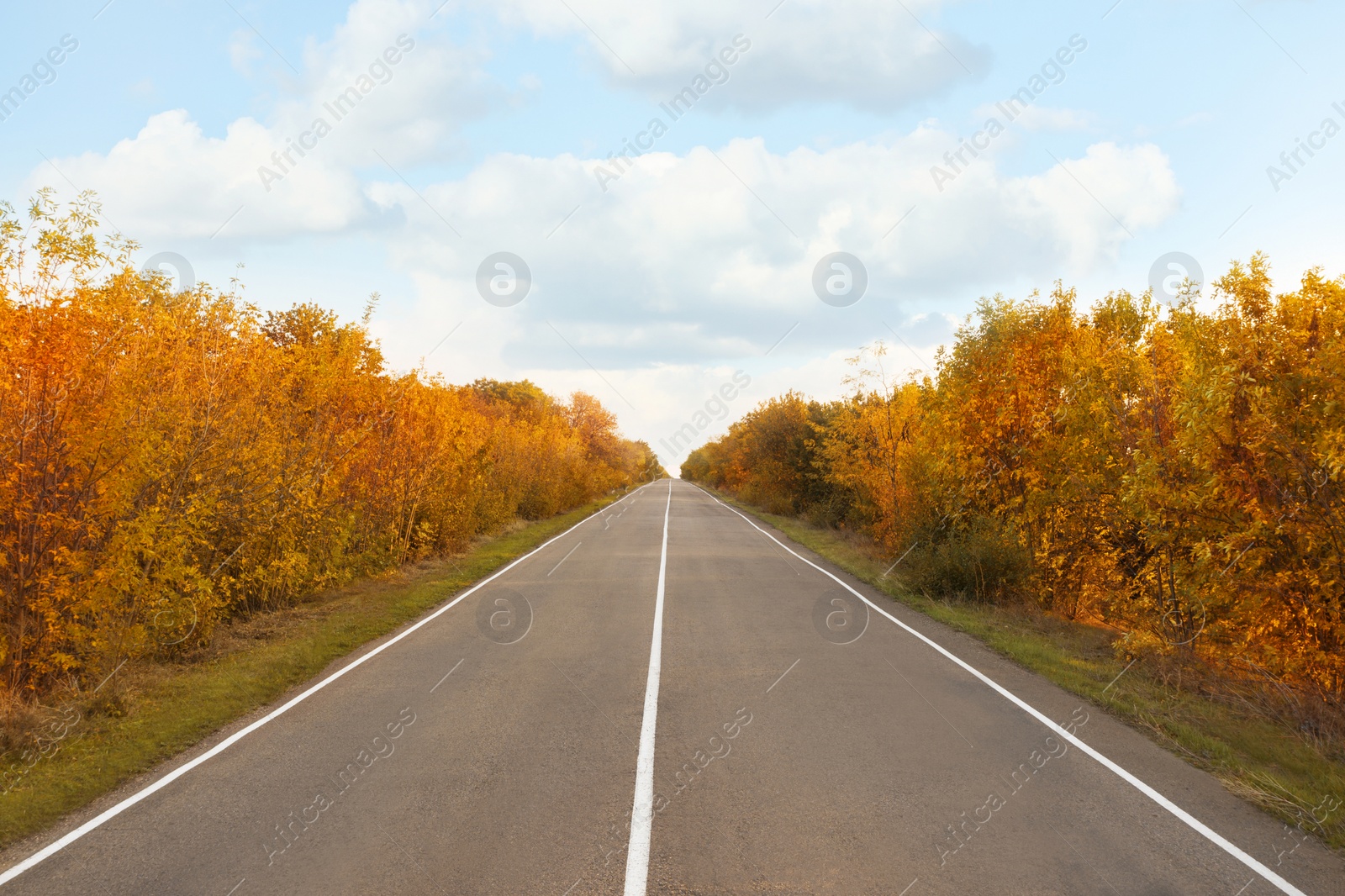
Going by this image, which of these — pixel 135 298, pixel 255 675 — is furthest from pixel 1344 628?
pixel 135 298

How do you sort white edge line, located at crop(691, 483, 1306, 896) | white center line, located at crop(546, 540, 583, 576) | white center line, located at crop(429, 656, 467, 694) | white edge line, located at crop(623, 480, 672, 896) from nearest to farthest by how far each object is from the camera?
white edge line, located at crop(623, 480, 672, 896) < white edge line, located at crop(691, 483, 1306, 896) < white center line, located at crop(429, 656, 467, 694) < white center line, located at crop(546, 540, 583, 576)

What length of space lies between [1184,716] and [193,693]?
10.4 meters

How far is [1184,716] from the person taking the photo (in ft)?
25.4

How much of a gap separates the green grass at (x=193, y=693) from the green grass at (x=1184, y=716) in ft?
28.6

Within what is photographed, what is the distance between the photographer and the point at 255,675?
345 inches

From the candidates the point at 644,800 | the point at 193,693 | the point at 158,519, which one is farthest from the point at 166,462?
the point at 644,800

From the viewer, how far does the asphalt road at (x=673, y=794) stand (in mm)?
4359

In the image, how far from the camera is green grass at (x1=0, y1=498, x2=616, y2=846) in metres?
5.62

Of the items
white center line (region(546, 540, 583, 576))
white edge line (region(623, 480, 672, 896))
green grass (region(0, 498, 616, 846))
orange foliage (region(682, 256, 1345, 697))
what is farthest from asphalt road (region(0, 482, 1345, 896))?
white center line (region(546, 540, 583, 576))

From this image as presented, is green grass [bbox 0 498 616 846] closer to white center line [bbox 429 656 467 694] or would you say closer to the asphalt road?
the asphalt road

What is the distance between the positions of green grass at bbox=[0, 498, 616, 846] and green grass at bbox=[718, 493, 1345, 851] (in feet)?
28.6

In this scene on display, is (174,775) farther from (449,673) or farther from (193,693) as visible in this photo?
(449,673)

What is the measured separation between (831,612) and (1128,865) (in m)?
8.51

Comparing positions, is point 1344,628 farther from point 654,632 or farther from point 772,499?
point 772,499
